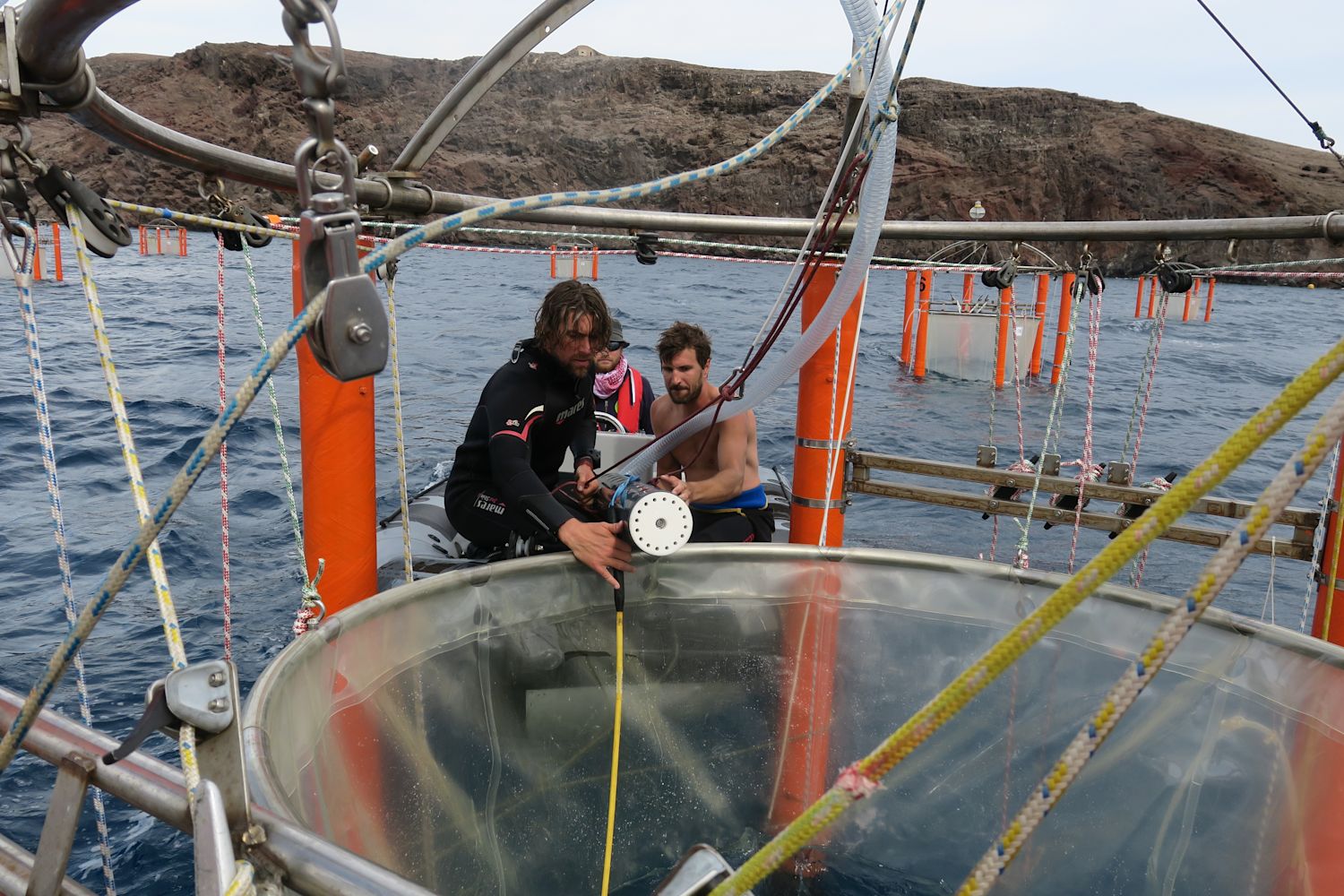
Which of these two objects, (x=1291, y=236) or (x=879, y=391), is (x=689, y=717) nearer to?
(x=1291, y=236)

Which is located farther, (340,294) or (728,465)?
(728,465)

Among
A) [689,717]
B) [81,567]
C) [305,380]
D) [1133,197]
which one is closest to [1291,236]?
[689,717]

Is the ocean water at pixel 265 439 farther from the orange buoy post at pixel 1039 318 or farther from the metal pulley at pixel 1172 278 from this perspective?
the metal pulley at pixel 1172 278

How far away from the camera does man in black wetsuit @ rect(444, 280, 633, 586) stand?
270 centimetres

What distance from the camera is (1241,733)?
2150 mm

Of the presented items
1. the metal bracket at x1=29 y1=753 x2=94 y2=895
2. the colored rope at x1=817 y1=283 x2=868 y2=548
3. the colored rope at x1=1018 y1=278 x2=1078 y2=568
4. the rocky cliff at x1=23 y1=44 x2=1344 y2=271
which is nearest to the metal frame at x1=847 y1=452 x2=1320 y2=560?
the colored rope at x1=1018 y1=278 x2=1078 y2=568

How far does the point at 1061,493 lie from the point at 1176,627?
3.73 meters

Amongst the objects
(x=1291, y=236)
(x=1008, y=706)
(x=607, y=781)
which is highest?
(x=1291, y=236)

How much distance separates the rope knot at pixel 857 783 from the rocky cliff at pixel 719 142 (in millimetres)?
56457

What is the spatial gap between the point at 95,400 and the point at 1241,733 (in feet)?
36.4

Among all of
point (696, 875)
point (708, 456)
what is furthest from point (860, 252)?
point (696, 875)

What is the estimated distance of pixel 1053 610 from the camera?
2.99 feet

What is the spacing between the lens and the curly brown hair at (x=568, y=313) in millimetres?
3219

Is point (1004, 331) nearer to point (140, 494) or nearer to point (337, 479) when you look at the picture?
point (337, 479)
